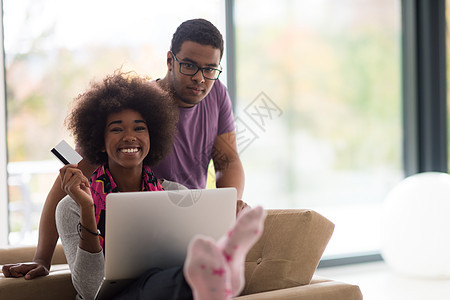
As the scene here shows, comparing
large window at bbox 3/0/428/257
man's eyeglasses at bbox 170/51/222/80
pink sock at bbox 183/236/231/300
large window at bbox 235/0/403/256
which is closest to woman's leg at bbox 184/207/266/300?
pink sock at bbox 183/236/231/300

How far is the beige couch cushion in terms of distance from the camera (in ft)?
6.35

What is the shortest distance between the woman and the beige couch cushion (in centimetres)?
36

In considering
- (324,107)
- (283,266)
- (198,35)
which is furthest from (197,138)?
(324,107)

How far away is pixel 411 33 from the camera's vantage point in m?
5.03

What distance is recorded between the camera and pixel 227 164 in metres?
2.68

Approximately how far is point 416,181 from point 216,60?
223cm

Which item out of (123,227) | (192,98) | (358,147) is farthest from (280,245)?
(358,147)

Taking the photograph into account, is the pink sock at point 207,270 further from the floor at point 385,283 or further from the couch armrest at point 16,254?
the floor at point 385,283

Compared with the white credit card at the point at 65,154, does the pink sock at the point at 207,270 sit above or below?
below

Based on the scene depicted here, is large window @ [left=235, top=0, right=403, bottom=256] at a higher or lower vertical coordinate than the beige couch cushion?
higher

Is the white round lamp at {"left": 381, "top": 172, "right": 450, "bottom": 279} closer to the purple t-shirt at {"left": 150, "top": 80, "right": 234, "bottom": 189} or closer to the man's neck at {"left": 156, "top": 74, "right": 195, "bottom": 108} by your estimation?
the purple t-shirt at {"left": 150, "top": 80, "right": 234, "bottom": 189}

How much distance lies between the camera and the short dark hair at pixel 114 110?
2.16 meters

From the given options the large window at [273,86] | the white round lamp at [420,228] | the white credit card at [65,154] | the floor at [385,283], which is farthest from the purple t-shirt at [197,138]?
the white round lamp at [420,228]

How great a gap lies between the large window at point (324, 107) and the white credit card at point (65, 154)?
204 cm
